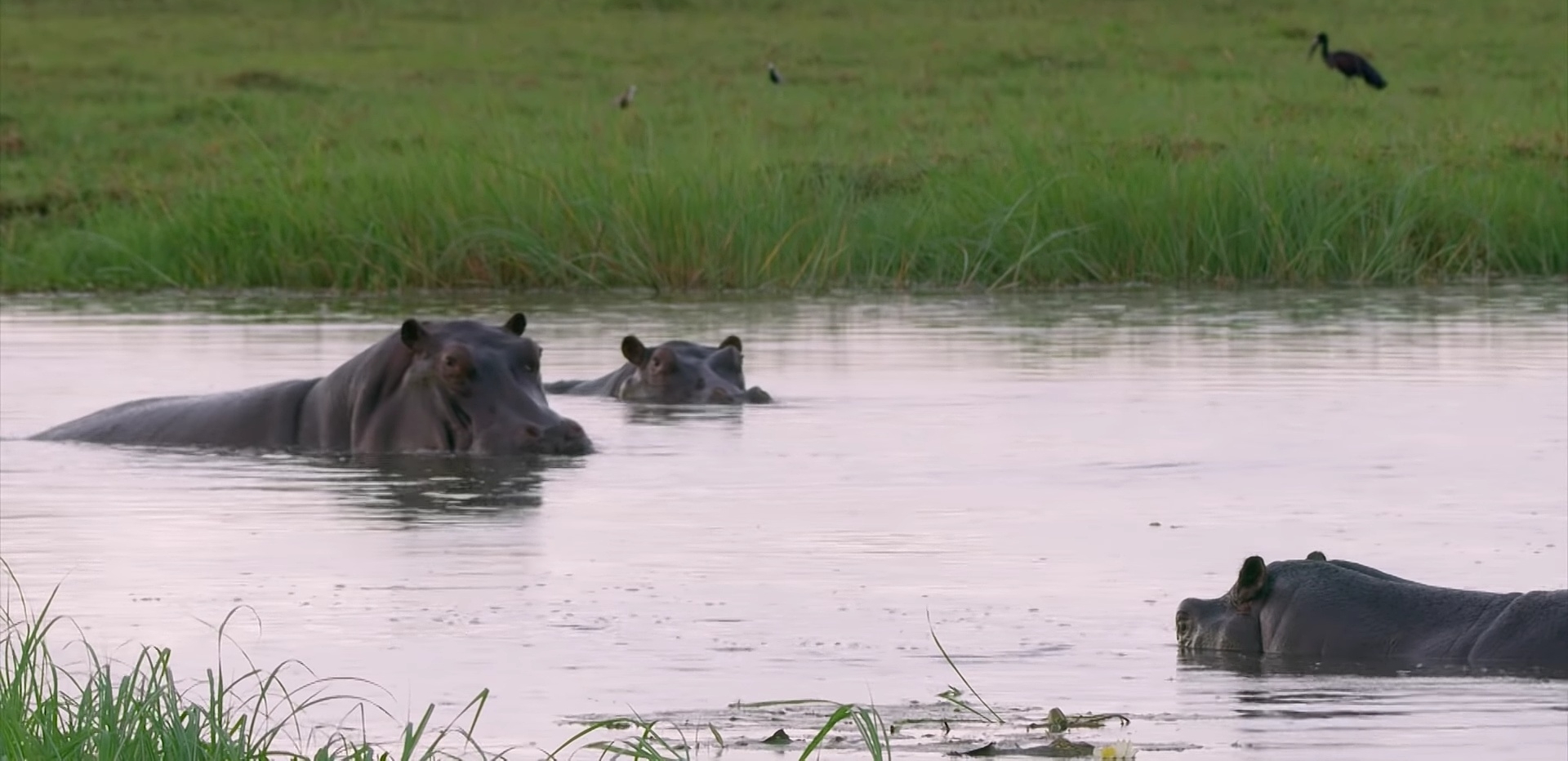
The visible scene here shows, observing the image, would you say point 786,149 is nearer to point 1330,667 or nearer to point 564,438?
point 564,438

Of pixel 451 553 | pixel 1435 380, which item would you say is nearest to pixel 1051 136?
pixel 1435 380

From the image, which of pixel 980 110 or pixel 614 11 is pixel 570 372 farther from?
pixel 614 11

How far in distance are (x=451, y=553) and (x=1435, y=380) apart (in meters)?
5.72

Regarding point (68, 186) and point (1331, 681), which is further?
point (68, 186)

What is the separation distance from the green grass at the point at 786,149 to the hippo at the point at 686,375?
474 cm

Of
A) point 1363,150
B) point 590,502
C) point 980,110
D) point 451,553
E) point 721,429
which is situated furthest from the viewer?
point 980,110

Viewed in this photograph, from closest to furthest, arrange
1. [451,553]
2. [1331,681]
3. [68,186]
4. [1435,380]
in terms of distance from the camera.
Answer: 1. [1331,681]
2. [451,553]
3. [1435,380]
4. [68,186]

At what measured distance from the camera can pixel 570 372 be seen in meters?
12.6

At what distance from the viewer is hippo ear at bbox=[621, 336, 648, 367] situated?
1097 centimetres

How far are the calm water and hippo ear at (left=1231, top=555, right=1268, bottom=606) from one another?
0.53ft

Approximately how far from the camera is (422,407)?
29.4 feet

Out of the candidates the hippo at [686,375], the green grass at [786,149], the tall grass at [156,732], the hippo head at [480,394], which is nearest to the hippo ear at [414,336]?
the hippo head at [480,394]

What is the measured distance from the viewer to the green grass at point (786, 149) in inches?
643

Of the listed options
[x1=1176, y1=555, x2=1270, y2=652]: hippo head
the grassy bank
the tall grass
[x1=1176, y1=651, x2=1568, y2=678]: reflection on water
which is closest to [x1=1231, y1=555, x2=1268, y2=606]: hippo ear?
[x1=1176, y1=555, x2=1270, y2=652]: hippo head
